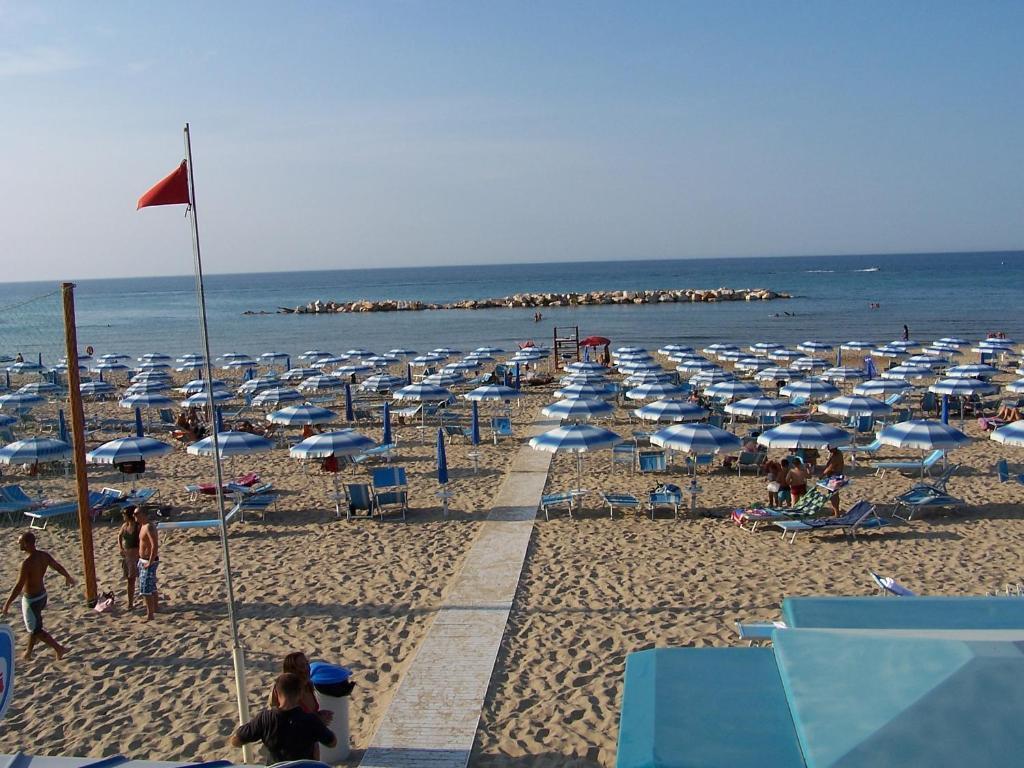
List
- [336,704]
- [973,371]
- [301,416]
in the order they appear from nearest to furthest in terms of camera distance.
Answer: [336,704]
[301,416]
[973,371]

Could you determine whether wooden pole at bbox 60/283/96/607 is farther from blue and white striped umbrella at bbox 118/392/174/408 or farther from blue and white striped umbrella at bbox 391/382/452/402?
blue and white striped umbrella at bbox 118/392/174/408

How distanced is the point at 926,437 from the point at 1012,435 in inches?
46.1

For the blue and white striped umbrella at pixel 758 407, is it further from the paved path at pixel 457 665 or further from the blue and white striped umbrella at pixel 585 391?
the paved path at pixel 457 665

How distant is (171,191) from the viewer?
6.50m

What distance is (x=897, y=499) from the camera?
1230 centimetres

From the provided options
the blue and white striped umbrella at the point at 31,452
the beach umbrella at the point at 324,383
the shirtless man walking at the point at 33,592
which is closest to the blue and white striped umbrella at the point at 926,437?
the shirtless man walking at the point at 33,592

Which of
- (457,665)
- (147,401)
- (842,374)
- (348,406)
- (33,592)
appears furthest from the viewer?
(842,374)

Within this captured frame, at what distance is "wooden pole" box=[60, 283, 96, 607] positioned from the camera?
9047 mm

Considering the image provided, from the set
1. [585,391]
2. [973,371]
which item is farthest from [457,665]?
[973,371]

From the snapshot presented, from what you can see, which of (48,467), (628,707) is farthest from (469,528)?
(48,467)

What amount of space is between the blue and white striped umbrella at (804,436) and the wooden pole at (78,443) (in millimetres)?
9576

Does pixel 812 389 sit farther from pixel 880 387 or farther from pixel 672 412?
pixel 672 412

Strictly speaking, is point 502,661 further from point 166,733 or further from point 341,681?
point 166,733

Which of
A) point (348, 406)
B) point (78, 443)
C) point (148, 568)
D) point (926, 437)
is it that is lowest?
point (148, 568)
